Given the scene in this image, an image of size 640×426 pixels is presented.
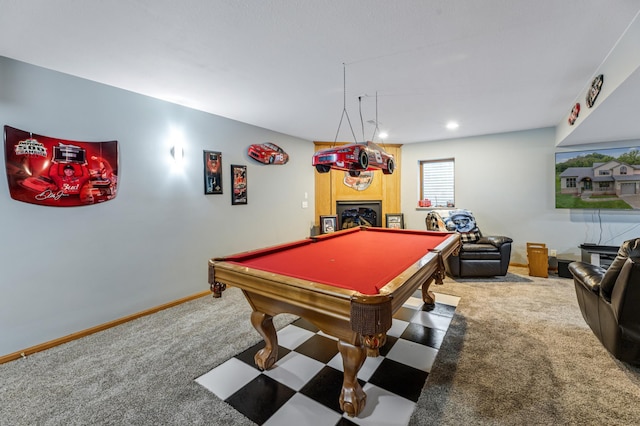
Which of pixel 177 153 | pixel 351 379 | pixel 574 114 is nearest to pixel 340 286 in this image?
pixel 351 379

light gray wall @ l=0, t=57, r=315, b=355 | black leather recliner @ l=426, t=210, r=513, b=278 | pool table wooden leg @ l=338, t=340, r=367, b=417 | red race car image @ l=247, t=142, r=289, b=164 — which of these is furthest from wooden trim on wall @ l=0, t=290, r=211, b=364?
black leather recliner @ l=426, t=210, r=513, b=278

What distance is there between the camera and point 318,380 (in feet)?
6.13

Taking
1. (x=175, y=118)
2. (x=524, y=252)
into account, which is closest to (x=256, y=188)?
(x=175, y=118)

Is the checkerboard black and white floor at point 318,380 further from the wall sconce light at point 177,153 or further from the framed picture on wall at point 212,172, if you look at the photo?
the wall sconce light at point 177,153

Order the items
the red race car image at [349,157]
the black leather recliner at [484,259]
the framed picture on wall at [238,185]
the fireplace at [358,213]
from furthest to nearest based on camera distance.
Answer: the fireplace at [358,213] < the black leather recliner at [484,259] < the framed picture on wall at [238,185] < the red race car image at [349,157]

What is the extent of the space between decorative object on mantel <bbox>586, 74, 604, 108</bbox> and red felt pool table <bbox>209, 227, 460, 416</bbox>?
1.96 metres

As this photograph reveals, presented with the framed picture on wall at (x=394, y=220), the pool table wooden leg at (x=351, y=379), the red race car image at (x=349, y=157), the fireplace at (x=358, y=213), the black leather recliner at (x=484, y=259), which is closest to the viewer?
the pool table wooden leg at (x=351, y=379)

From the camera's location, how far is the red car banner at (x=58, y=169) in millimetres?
2207

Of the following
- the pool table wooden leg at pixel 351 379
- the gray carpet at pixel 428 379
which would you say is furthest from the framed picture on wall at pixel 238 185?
the pool table wooden leg at pixel 351 379

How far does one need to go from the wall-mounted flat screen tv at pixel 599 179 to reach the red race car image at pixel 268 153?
4.50 meters

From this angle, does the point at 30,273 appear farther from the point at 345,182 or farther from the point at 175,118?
the point at 345,182

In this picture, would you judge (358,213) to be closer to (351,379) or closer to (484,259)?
(484,259)

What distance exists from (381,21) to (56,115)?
282 centimetres

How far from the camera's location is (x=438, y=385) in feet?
5.89
